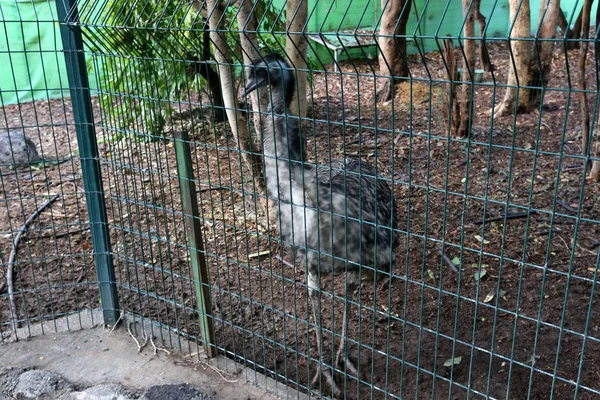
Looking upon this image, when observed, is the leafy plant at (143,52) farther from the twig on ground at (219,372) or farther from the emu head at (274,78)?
the twig on ground at (219,372)

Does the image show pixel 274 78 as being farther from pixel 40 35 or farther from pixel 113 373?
pixel 40 35

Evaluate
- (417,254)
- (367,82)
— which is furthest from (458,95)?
(417,254)

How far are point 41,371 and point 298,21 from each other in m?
3.56

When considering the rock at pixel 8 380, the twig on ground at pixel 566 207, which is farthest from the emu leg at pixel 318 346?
the twig on ground at pixel 566 207

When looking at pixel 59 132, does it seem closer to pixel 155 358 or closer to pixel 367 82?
pixel 367 82

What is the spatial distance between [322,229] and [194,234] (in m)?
0.74

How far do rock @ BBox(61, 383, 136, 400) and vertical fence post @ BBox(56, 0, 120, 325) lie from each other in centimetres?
70

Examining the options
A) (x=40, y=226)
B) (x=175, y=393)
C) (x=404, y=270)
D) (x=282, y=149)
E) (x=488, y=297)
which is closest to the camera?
(x=282, y=149)

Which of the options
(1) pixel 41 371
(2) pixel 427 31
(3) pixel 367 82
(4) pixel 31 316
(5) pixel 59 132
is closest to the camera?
(1) pixel 41 371

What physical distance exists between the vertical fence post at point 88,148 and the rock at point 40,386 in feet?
1.99

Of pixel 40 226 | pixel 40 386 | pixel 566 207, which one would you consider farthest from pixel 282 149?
pixel 40 226

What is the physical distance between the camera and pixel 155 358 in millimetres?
3914

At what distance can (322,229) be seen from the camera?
354cm

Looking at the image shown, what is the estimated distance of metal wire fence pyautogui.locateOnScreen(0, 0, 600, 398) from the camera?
2811 mm
